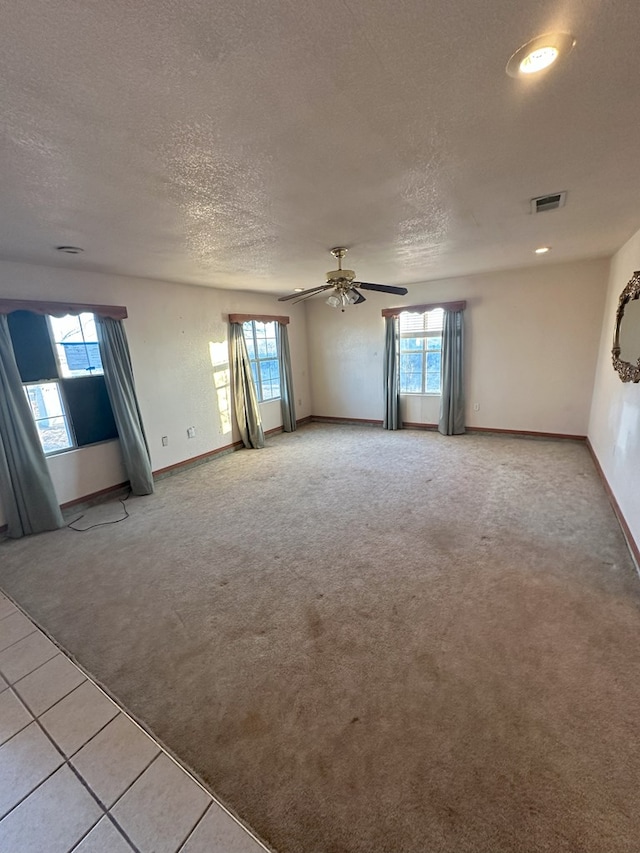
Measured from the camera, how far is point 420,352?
19.5ft

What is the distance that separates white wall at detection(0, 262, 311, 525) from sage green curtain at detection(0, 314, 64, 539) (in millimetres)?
216

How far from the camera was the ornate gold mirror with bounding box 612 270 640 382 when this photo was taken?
2.87 meters

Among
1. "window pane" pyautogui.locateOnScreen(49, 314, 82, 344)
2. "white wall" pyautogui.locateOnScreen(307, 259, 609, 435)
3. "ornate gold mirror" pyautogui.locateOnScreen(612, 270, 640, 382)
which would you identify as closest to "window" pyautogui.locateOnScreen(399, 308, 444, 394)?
"white wall" pyautogui.locateOnScreen(307, 259, 609, 435)

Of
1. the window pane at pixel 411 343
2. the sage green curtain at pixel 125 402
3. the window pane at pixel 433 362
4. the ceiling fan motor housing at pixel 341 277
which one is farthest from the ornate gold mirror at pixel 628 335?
the sage green curtain at pixel 125 402

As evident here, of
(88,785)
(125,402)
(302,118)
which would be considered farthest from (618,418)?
(125,402)

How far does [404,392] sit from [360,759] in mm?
5343

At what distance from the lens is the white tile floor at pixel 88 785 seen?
1193 millimetres

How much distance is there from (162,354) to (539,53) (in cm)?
430

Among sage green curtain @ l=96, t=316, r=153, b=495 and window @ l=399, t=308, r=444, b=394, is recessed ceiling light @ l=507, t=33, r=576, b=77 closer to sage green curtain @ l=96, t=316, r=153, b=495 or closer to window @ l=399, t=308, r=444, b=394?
sage green curtain @ l=96, t=316, r=153, b=495

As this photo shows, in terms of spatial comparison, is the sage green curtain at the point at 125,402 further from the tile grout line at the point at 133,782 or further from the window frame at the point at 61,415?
the tile grout line at the point at 133,782

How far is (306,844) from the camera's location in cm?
116

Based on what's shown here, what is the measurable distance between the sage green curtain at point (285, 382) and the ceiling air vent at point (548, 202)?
4315 mm

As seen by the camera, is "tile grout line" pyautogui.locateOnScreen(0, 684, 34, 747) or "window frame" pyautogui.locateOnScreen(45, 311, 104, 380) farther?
"window frame" pyautogui.locateOnScreen(45, 311, 104, 380)

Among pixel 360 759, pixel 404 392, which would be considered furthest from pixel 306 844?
pixel 404 392
